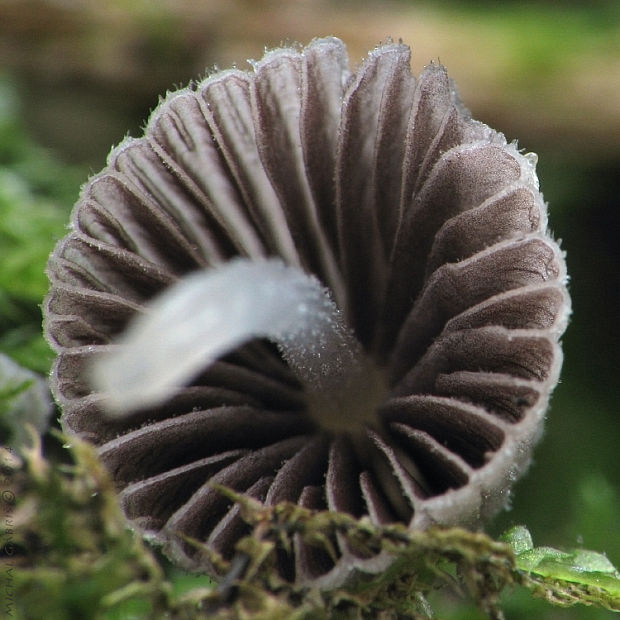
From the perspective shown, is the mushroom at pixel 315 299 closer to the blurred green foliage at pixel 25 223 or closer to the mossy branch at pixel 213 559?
the mossy branch at pixel 213 559

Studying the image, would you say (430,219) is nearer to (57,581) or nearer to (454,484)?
(454,484)

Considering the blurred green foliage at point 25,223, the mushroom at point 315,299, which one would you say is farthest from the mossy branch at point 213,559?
the blurred green foliage at point 25,223

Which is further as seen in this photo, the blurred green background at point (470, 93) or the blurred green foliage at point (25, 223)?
the blurred green background at point (470, 93)

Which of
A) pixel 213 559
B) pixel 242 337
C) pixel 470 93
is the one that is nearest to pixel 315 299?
pixel 242 337

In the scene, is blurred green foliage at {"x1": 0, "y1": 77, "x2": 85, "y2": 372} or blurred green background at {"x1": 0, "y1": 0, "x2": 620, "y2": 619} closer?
blurred green foliage at {"x1": 0, "y1": 77, "x2": 85, "y2": 372}

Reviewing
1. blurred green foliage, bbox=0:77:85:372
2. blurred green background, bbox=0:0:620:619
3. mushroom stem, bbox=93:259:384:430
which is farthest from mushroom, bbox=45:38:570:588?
blurred green background, bbox=0:0:620:619

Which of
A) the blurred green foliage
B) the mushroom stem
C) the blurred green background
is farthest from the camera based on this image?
the blurred green background

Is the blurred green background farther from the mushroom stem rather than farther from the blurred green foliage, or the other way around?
the mushroom stem
